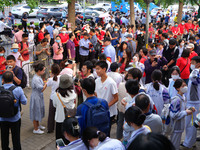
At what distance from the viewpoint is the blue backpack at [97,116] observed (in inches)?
159

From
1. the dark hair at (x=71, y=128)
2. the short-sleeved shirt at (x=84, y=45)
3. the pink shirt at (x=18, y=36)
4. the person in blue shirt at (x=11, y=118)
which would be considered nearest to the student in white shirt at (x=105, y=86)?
the person in blue shirt at (x=11, y=118)

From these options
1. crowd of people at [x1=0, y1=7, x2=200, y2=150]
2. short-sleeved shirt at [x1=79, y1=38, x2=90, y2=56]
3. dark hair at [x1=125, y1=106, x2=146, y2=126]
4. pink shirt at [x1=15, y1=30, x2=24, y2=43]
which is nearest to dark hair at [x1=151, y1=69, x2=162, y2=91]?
crowd of people at [x1=0, y1=7, x2=200, y2=150]

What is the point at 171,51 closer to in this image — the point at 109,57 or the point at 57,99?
the point at 109,57

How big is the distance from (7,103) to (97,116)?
6.15ft

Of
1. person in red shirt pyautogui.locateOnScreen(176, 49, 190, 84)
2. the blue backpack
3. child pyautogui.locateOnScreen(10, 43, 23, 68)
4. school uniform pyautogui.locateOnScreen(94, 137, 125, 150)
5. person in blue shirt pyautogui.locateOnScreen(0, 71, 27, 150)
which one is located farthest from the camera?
child pyautogui.locateOnScreen(10, 43, 23, 68)

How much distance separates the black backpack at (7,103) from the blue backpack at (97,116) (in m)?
1.69

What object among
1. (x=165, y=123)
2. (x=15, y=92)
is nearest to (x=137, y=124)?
(x=165, y=123)

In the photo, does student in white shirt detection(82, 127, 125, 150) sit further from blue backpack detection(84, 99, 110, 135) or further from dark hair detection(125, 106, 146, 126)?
blue backpack detection(84, 99, 110, 135)

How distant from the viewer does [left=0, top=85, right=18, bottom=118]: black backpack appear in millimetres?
4963

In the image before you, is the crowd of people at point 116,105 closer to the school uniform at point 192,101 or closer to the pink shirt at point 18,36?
the school uniform at point 192,101

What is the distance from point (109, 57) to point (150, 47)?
55.5 inches

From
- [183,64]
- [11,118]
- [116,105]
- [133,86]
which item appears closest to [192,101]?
[116,105]

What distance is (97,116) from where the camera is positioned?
407 centimetres

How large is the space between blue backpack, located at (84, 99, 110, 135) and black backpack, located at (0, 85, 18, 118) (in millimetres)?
1693
